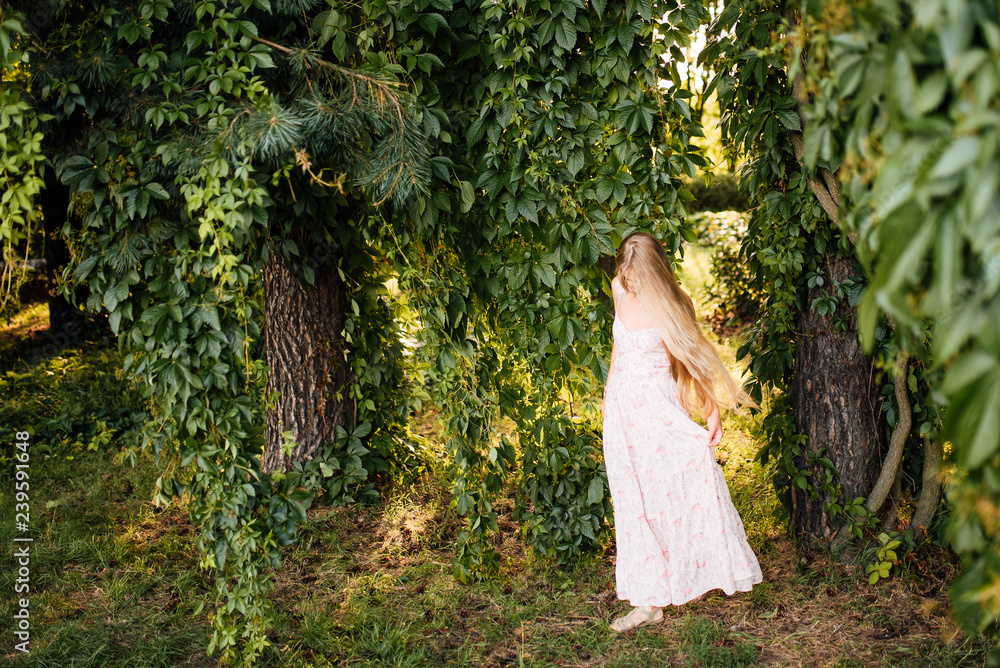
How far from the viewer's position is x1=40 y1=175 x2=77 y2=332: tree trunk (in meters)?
4.98

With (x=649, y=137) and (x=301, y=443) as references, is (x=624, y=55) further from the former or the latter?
(x=301, y=443)

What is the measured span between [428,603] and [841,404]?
82.3 inches

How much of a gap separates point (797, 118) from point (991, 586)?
2.12 meters

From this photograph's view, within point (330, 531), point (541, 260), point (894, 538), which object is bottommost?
point (894, 538)

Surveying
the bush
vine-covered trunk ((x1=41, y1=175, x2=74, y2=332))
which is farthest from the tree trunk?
the bush

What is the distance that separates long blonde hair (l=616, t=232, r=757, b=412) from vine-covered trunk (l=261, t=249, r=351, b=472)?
1.73 m

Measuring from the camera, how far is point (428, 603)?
2.98m

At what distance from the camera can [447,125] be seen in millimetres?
2701

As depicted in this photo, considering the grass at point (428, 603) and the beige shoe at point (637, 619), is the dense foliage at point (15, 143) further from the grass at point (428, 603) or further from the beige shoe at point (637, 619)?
the beige shoe at point (637, 619)

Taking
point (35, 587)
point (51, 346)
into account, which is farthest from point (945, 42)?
point (51, 346)

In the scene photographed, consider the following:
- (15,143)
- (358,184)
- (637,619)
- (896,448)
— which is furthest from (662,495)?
(15,143)

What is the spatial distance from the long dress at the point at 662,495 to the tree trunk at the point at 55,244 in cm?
431

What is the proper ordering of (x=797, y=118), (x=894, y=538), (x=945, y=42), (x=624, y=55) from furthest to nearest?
(x=894, y=538), (x=797, y=118), (x=624, y=55), (x=945, y=42)

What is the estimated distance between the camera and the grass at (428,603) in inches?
103
